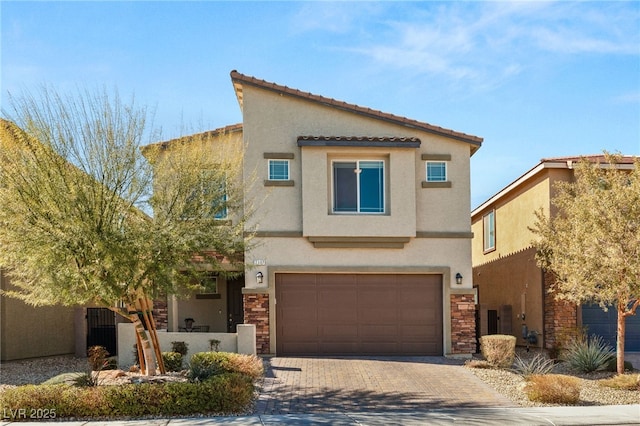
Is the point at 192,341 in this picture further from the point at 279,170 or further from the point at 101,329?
the point at 279,170

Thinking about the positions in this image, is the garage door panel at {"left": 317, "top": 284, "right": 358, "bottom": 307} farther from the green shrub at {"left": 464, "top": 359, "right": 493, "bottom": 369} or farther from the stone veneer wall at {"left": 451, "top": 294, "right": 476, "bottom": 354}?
the green shrub at {"left": 464, "top": 359, "right": 493, "bottom": 369}

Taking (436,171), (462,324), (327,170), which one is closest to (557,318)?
(462,324)

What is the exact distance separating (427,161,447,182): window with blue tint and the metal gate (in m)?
10.3

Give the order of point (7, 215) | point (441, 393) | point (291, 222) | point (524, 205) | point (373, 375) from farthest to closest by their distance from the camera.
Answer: point (524, 205), point (291, 222), point (373, 375), point (441, 393), point (7, 215)

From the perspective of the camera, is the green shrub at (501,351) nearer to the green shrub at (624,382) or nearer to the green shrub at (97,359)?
the green shrub at (624,382)

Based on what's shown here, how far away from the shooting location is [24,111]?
12641 millimetres

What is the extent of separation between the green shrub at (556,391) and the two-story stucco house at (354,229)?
5863mm

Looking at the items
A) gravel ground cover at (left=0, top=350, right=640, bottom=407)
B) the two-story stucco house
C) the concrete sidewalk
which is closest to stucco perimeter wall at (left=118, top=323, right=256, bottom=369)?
gravel ground cover at (left=0, top=350, right=640, bottom=407)

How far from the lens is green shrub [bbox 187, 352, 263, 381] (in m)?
13.3

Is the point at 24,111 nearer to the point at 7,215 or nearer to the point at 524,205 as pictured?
the point at 7,215

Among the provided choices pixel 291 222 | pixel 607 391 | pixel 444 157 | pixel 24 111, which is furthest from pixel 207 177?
pixel 607 391

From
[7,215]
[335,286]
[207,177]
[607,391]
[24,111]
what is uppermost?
[24,111]

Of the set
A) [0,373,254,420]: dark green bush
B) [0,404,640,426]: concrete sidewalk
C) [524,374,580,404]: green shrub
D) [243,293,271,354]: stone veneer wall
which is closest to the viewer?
[0,404,640,426]: concrete sidewalk

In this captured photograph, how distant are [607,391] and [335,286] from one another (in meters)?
7.90
